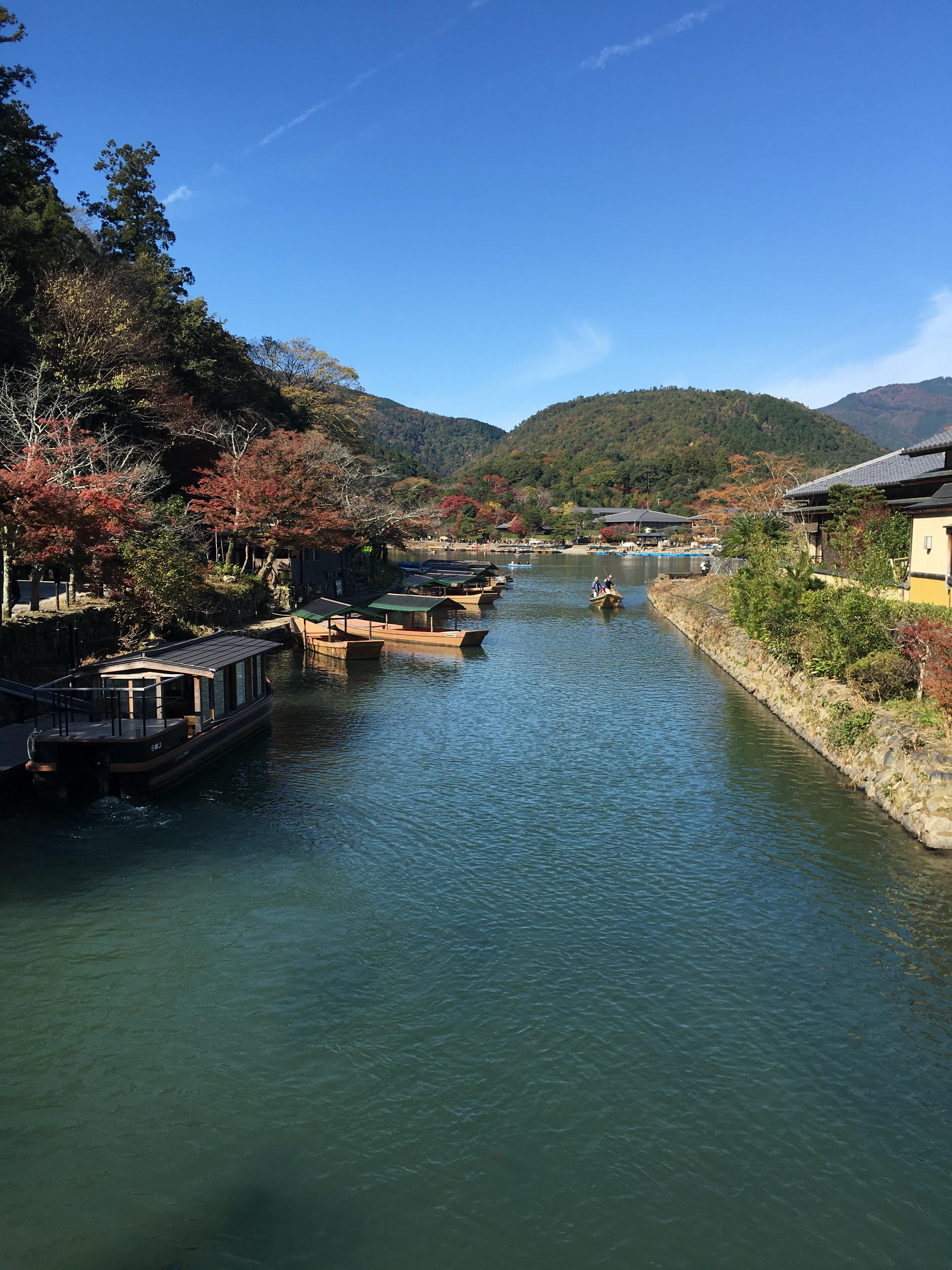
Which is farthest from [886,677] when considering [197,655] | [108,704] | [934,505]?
[108,704]

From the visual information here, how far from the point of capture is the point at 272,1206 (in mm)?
9258

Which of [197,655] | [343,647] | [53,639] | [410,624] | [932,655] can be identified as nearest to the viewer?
[932,655]

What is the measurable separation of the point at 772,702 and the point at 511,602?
42.7m

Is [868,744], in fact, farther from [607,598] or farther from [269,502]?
[607,598]

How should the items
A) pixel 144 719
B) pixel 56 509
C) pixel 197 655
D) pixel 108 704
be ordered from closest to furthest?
pixel 144 719 < pixel 108 704 < pixel 197 655 < pixel 56 509

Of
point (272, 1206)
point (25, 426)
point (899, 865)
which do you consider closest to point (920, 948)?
point (899, 865)

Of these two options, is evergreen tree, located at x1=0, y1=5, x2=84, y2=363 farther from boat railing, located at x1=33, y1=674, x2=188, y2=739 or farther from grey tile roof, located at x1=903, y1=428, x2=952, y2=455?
grey tile roof, located at x1=903, y1=428, x2=952, y2=455

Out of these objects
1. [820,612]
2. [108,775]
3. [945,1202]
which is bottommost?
[945,1202]

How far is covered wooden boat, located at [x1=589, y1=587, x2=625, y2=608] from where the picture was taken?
68.9 meters

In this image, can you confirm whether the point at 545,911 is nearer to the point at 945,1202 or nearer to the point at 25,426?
the point at 945,1202

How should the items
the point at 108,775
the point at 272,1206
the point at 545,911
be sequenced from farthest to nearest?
the point at 108,775
the point at 545,911
the point at 272,1206

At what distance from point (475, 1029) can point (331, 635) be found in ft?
110

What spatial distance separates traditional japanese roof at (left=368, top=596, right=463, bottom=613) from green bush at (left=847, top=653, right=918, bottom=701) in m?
26.9

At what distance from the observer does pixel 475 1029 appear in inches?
488
